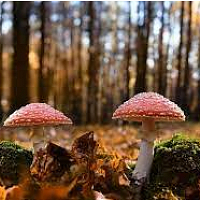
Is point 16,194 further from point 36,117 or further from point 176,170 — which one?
point 176,170

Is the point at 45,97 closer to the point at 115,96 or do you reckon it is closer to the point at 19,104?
the point at 19,104

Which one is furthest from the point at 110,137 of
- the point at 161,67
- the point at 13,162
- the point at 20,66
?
the point at 161,67

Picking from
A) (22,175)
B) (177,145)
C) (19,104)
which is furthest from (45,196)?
(19,104)

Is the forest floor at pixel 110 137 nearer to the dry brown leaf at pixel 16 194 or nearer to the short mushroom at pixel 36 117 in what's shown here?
the short mushroom at pixel 36 117

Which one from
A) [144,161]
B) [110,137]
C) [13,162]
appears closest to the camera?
[144,161]

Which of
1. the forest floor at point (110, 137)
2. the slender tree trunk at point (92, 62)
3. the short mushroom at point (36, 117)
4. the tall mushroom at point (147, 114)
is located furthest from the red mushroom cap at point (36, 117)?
the slender tree trunk at point (92, 62)

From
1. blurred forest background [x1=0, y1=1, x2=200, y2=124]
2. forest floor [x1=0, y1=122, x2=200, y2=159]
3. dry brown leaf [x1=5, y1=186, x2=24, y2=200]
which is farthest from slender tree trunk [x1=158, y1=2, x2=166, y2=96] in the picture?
dry brown leaf [x1=5, y1=186, x2=24, y2=200]
